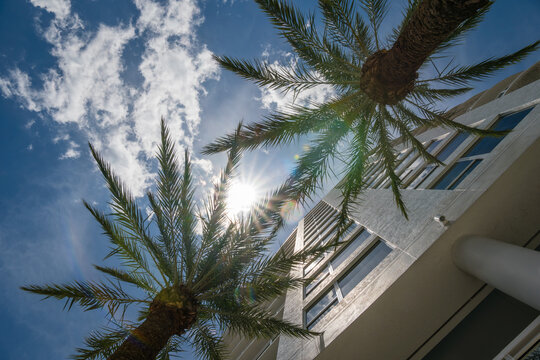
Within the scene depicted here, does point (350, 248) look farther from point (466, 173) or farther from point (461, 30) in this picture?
point (461, 30)

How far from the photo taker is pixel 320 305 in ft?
25.3

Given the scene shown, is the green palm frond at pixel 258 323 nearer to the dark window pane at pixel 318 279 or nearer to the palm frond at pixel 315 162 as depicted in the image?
the palm frond at pixel 315 162

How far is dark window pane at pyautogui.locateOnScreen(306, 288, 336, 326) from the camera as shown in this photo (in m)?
7.42

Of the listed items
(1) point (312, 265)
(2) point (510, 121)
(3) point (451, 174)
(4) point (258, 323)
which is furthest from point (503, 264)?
(1) point (312, 265)

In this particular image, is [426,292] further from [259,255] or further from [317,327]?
[259,255]

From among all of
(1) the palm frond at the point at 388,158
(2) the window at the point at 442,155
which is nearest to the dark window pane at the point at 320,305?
(1) the palm frond at the point at 388,158

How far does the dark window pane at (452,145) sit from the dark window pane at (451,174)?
1.57 meters

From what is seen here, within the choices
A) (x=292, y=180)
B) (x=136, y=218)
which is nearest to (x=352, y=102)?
(x=292, y=180)

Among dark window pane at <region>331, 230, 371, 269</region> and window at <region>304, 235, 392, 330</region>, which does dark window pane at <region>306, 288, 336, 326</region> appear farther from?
dark window pane at <region>331, 230, 371, 269</region>

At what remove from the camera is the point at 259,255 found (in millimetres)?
5793

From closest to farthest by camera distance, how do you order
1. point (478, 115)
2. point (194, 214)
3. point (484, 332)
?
point (484, 332) < point (194, 214) < point (478, 115)

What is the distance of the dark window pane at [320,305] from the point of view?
292 inches

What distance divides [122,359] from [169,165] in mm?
3593

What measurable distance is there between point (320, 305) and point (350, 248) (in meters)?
2.43
